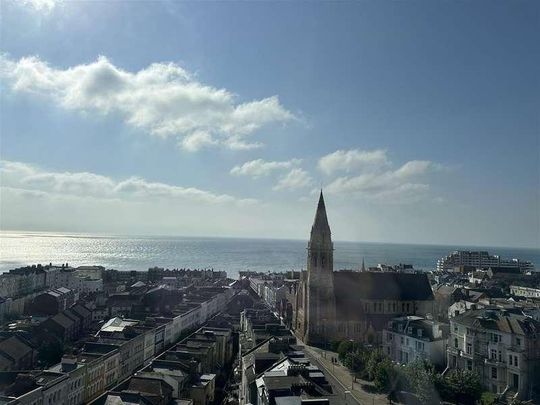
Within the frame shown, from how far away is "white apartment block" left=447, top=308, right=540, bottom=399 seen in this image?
4334 cm

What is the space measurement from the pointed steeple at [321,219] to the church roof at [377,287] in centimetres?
881

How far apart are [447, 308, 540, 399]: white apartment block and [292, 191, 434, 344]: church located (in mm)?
17657

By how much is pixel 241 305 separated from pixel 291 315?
60.6 ft

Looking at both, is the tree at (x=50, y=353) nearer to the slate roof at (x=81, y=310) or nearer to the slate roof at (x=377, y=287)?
the slate roof at (x=81, y=310)

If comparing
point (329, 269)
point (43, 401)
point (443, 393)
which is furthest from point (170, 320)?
point (443, 393)

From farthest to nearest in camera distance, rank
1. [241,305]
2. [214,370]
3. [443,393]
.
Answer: [241,305], [214,370], [443,393]

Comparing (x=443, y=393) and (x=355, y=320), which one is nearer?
(x=443, y=393)

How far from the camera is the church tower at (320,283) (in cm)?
6712

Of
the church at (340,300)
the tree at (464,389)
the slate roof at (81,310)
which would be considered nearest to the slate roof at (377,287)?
the church at (340,300)

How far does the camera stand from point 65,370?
44.7 m

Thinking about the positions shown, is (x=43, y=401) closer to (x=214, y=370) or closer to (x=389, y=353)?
(x=214, y=370)

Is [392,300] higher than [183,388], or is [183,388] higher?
[392,300]

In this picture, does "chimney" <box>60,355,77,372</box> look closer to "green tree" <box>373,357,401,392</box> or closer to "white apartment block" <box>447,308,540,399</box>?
"green tree" <box>373,357,401,392</box>

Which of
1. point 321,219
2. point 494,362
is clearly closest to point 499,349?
point 494,362
